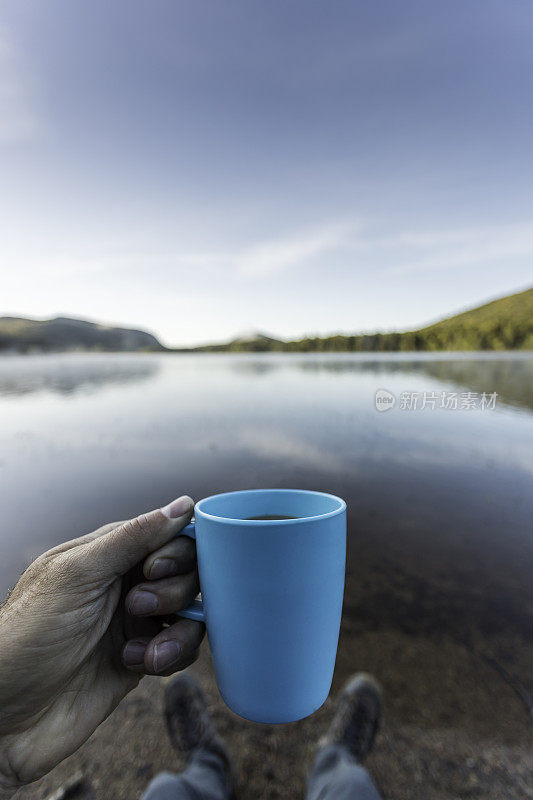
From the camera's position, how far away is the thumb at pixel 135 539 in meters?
1.07

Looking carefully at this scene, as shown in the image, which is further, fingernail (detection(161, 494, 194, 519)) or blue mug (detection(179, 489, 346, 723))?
fingernail (detection(161, 494, 194, 519))

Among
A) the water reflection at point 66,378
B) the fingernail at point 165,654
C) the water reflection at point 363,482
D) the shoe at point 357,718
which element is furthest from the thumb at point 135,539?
the water reflection at point 66,378

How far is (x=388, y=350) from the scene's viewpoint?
84875mm

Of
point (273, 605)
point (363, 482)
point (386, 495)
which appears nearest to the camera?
point (273, 605)

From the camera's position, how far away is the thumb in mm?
1067

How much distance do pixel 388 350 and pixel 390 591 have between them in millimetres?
Result: 86970

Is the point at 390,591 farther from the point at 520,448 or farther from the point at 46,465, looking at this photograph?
the point at 46,465

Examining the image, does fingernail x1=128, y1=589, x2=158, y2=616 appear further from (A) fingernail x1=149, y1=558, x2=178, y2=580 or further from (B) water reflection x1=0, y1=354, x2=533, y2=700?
(B) water reflection x1=0, y1=354, x2=533, y2=700

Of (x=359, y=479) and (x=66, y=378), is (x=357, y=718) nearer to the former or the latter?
(x=359, y=479)

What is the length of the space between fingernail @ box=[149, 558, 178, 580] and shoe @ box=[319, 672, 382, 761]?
6.39 ft

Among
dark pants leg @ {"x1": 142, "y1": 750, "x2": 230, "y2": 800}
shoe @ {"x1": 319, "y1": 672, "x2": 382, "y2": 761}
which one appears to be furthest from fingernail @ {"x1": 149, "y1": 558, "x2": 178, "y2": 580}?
shoe @ {"x1": 319, "y1": 672, "x2": 382, "y2": 761}

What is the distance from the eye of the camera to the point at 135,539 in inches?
42.6

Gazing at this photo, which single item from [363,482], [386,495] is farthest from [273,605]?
[363,482]

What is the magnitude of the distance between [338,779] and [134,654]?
1355 mm
